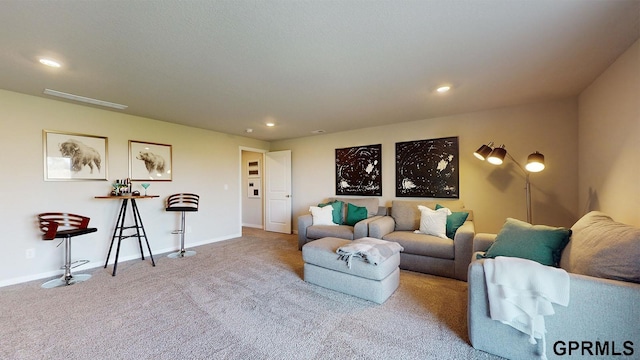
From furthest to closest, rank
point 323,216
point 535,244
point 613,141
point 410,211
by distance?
point 323,216, point 410,211, point 613,141, point 535,244

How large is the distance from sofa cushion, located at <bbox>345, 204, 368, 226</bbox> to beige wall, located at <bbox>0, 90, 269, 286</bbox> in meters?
2.58

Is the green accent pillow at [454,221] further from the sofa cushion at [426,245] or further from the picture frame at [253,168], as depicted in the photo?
the picture frame at [253,168]

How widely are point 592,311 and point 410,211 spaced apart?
252 cm

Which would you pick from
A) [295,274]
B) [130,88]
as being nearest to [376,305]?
[295,274]

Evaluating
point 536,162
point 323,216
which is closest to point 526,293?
point 536,162

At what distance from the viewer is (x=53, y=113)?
3.13 metres

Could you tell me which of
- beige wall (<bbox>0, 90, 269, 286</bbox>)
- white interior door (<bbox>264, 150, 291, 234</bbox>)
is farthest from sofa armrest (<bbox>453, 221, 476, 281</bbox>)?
beige wall (<bbox>0, 90, 269, 286</bbox>)

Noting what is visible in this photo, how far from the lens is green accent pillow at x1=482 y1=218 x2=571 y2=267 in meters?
1.86

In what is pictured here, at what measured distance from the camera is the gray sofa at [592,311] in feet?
4.37

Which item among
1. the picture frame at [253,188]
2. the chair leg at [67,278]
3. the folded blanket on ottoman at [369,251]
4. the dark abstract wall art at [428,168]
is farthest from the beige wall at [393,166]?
the folded blanket on ottoman at [369,251]

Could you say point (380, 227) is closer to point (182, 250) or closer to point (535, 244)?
point (535, 244)

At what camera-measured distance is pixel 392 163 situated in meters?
4.46

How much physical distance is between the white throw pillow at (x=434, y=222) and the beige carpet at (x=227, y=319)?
0.61 m

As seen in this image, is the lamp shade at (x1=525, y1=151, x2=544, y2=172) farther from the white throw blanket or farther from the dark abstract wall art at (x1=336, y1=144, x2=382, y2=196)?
the dark abstract wall art at (x1=336, y1=144, x2=382, y2=196)
